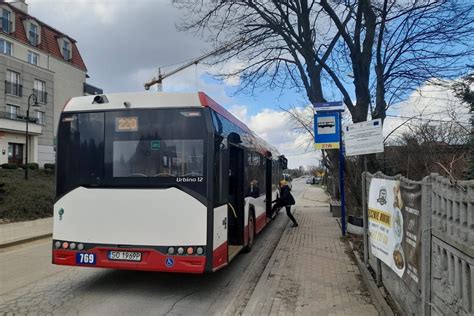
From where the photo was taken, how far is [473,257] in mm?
2707

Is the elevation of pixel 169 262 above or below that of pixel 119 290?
above

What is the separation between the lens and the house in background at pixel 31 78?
125 ft

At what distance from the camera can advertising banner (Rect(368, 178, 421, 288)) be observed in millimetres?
4042

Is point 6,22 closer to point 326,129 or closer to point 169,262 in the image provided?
point 326,129

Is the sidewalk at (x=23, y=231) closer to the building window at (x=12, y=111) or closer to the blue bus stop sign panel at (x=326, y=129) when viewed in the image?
the blue bus stop sign panel at (x=326, y=129)

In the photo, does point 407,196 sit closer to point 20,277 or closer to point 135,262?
point 135,262

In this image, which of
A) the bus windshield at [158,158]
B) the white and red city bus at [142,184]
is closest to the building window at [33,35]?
the white and red city bus at [142,184]

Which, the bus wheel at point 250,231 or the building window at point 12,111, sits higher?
the building window at point 12,111

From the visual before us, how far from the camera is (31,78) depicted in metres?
41.6

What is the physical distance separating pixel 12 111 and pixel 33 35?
30.8 ft

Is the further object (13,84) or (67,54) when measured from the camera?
(67,54)

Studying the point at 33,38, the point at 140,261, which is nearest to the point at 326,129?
the point at 140,261

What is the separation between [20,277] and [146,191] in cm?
323

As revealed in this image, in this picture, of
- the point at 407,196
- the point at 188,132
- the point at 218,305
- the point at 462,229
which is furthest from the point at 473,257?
the point at 188,132
